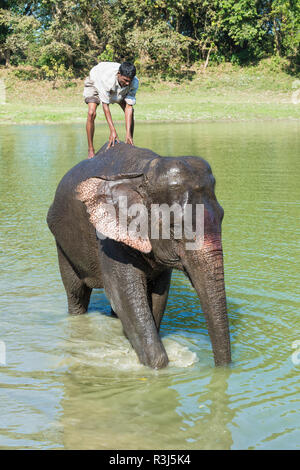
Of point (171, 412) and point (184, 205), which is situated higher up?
point (184, 205)

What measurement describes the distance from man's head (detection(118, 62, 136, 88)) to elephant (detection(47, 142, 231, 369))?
5.24 ft

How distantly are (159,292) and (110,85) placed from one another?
9.66 feet

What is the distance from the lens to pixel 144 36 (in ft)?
138

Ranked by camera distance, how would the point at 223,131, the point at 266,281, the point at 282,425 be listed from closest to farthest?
the point at 282,425 → the point at 266,281 → the point at 223,131

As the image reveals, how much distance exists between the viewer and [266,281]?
7.57 m

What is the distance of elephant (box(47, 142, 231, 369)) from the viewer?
4.44 metres

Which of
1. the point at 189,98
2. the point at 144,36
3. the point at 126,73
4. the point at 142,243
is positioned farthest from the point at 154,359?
the point at 144,36

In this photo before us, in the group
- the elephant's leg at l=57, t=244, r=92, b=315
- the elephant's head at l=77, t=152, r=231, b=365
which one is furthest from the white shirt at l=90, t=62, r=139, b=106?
the elephant's head at l=77, t=152, r=231, b=365

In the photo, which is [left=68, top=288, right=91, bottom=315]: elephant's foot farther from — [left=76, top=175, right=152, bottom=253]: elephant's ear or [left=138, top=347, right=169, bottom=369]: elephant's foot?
[left=76, top=175, right=152, bottom=253]: elephant's ear

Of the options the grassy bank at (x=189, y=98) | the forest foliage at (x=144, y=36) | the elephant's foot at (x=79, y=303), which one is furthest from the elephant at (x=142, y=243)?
the forest foliage at (x=144, y=36)

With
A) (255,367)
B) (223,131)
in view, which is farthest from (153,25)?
(255,367)

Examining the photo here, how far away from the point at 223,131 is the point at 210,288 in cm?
2153

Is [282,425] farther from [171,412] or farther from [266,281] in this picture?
[266,281]

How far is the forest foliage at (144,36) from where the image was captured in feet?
139
